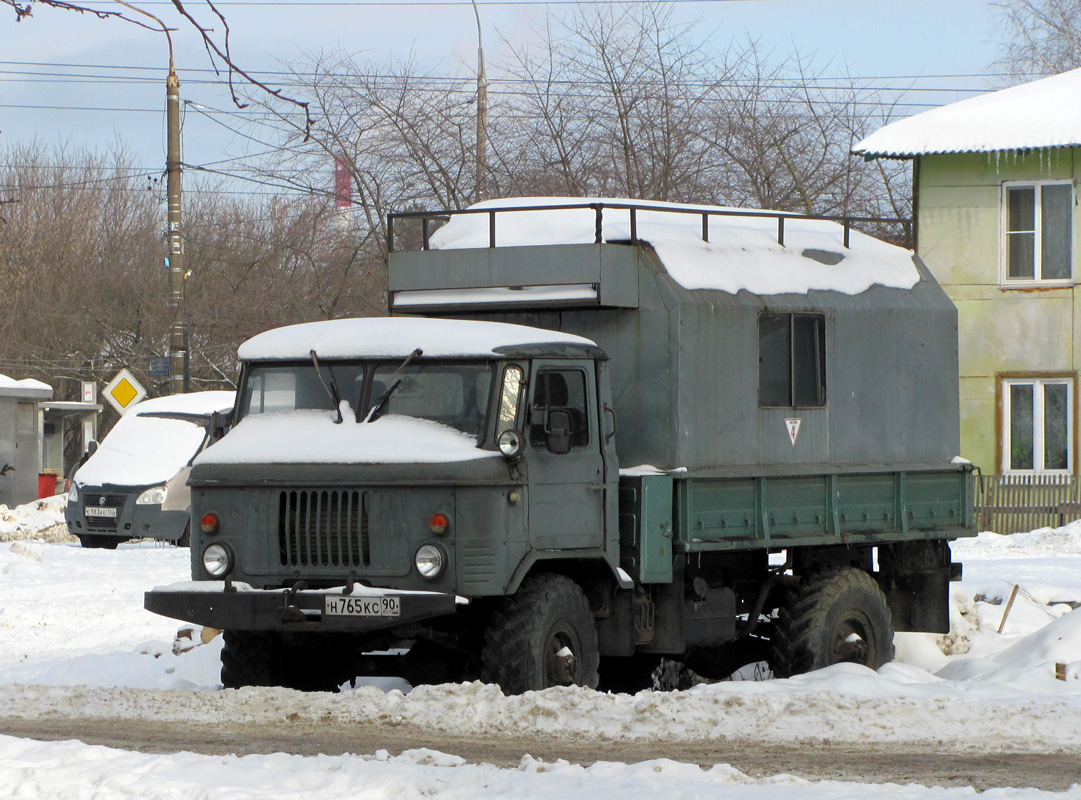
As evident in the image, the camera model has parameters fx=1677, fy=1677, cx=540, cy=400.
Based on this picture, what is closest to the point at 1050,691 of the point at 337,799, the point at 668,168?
the point at 337,799

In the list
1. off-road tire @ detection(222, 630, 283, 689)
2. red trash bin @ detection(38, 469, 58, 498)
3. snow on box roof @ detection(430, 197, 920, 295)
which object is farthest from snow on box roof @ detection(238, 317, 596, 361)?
red trash bin @ detection(38, 469, 58, 498)

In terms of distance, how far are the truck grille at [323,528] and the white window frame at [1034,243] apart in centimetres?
2024

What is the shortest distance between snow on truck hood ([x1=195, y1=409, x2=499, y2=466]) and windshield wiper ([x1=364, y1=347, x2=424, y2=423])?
0.18ft

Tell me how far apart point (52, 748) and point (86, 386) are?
1140 inches

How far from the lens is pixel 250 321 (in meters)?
43.2

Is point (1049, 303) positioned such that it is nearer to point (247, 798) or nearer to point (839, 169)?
point (839, 169)

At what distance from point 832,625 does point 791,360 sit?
189cm

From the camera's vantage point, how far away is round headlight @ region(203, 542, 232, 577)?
9758mm

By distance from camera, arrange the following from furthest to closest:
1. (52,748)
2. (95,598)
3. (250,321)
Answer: (250,321) < (95,598) < (52,748)

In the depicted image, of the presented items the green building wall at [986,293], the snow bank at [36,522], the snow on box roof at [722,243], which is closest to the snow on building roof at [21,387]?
the snow bank at [36,522]

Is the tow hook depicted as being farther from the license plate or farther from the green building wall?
the green building wall

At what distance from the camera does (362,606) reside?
916 cm

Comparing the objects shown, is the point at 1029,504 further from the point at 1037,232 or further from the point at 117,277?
the point at 117,277

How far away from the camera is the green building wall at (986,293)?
89.7 ft
